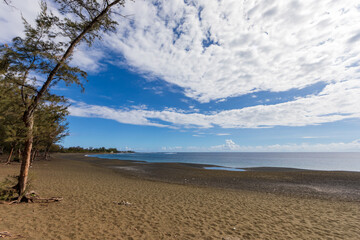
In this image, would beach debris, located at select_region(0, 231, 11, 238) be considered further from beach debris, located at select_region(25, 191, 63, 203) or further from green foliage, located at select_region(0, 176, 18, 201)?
beach debris, located at select_region(25, 191, 63, 203)

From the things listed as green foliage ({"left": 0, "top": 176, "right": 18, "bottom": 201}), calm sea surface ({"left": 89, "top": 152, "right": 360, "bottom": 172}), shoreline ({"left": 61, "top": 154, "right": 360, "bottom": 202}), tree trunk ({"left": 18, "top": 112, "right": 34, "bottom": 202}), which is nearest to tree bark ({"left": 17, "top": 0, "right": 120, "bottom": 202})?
tree trunk ({"left": 18, "top": 112, "right": 34, "bottom": 202})

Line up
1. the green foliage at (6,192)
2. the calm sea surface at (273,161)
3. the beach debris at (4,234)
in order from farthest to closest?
the calm sea surface at (273,161), the green foliage at (6,192), the beach debris at (4,234)

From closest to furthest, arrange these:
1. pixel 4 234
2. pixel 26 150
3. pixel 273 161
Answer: pixel 4 234 → pixel 26 150 → pixel 273 161

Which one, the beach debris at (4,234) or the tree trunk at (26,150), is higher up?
the tree trunk at (26,150)

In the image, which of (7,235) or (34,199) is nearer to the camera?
(7,235)

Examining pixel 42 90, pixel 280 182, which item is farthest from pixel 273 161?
pixel 42 90

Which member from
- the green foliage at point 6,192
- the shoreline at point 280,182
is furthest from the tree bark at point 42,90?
the shoreline at point 280,182

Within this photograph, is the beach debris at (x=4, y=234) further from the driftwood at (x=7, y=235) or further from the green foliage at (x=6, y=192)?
the green foliage at (x=6, y=192)

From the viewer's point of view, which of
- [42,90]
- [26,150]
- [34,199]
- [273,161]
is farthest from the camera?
[273,161]

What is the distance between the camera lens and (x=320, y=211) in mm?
11703

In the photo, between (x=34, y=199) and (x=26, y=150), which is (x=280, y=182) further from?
(x=26, y=150)

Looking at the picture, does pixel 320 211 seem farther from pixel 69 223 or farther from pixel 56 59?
pixel 56 59

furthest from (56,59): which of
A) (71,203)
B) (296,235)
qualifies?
(296,235)

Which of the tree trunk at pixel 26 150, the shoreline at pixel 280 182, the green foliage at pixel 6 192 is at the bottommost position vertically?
the shoreline at pixel 280 182
